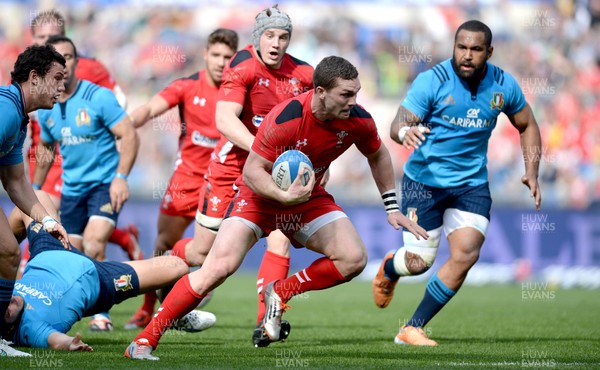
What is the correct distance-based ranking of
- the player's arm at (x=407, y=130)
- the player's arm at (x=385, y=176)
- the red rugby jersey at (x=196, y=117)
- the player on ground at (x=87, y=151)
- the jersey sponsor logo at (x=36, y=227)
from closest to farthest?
1. the player's arm at (x=385, y=176)
2. the jersey sponsor logo at (x=36, y=227)
3. the player's arm at (x=407, y=130)
4. the player on ground at (x=87, y=151)
5. the red rugby jersey at (x=196, y=117)

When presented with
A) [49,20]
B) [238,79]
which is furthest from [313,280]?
[49,20]

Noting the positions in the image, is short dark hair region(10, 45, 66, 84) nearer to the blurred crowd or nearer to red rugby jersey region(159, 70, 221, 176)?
red rugby jersey region(159, 70, 221, 176)

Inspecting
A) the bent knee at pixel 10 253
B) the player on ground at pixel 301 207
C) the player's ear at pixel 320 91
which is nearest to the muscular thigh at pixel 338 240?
the player on ground at pixel 301 207

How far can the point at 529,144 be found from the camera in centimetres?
875

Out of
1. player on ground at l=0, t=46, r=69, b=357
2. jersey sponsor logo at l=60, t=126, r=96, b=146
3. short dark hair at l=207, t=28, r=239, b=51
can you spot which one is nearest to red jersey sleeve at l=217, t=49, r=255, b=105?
short dark hair at l=207, t=28, r=239, b=51

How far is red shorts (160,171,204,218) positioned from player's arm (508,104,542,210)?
12.0 feet

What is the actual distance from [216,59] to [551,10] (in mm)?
14953

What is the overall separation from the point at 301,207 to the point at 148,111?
3721 mm

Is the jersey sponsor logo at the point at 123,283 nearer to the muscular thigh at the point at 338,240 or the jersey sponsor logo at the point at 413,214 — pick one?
the muscular thigh at the point at 338,240

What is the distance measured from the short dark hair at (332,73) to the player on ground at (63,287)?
1984 millimetres

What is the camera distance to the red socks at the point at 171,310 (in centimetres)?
664

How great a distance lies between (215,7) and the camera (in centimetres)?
2366

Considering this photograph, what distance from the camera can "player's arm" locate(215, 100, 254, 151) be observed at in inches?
309

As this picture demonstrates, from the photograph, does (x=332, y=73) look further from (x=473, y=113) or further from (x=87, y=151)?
(x=87, y=151)
